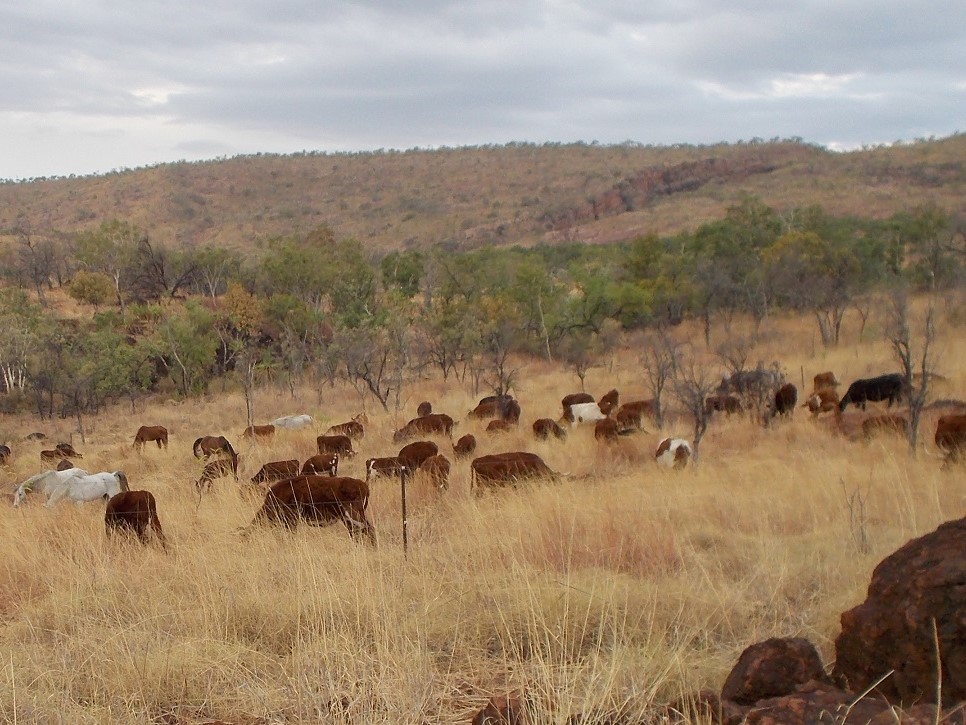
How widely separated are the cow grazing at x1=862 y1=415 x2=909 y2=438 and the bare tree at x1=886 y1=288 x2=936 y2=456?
0.47 feet

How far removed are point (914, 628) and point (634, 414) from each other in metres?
11.7

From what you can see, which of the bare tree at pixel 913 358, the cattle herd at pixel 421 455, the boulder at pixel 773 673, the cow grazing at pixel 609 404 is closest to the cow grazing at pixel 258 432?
the cattle herd at pixel 421 455

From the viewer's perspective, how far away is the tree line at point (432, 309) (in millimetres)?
28250

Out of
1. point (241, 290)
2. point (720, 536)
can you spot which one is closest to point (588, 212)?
point (241, 290)

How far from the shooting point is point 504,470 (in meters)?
8.98

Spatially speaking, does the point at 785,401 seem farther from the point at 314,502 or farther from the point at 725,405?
the point at 314,502

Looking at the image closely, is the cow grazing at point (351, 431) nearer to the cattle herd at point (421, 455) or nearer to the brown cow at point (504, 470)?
the cattle herd at point (421, 455)

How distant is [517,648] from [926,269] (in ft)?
103

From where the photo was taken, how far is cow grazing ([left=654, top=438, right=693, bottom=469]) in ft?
34.9

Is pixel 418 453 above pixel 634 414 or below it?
above

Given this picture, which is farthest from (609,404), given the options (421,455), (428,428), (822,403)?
(421,455)

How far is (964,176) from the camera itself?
2478 inches

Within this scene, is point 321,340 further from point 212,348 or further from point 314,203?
point 314,203

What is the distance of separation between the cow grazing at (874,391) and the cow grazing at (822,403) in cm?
22
